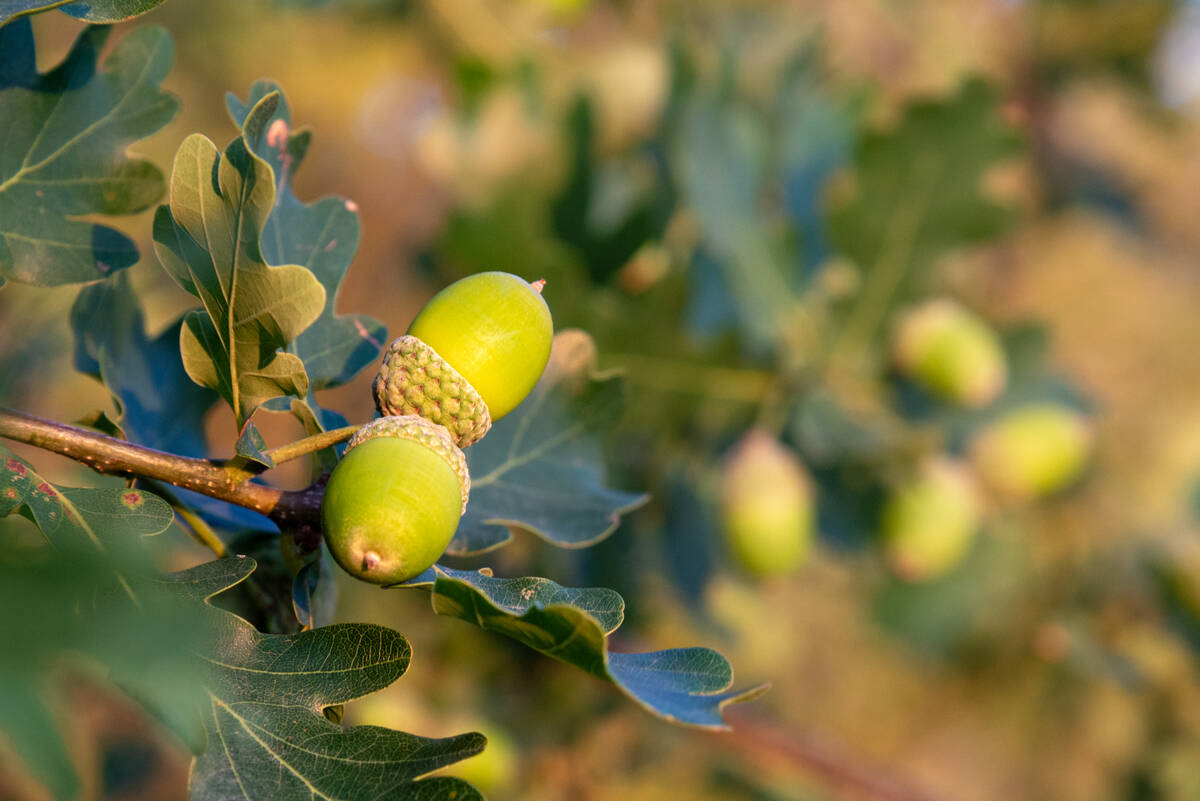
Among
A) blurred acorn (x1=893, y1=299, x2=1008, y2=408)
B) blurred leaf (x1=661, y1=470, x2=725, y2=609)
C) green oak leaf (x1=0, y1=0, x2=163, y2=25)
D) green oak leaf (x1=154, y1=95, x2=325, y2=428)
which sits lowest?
blurred leaf (x1=661, y1=470, x2=725, y2=609)

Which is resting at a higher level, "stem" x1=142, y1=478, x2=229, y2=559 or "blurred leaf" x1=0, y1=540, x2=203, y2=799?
"blurred leaf" x1=0, y1=540, x2=203, y2=799

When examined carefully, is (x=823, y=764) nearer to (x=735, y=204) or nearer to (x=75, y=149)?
(x=735, y=204)

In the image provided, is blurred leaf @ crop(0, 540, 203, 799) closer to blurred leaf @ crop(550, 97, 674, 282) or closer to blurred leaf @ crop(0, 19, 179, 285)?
blurred leaf @ crop(0, 19, 179, 285)

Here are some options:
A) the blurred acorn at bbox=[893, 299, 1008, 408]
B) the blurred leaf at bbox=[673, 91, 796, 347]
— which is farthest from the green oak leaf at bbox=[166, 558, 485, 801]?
the blurred acorn at bbox=[893, 299, 1008, 408]

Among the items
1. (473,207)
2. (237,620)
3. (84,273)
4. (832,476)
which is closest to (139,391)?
(84,273)

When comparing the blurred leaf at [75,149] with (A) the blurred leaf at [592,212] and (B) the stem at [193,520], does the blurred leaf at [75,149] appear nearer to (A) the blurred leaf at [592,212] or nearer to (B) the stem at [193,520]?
(B) the stem at [193,520]

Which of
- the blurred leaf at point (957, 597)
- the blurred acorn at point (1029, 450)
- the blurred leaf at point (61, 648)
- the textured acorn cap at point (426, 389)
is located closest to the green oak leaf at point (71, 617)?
the blurred leaf at point (61, 648)

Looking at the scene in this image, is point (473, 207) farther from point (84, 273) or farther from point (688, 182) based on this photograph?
point (84, 273)
